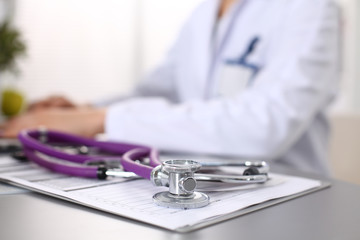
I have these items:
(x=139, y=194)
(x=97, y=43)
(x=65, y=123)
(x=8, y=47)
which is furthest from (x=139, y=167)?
(x=97, y=43)

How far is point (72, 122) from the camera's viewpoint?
83 centimetres

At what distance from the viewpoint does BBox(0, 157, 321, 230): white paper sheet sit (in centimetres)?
31

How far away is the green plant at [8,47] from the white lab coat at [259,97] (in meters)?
0.63

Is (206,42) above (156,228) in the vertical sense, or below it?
above

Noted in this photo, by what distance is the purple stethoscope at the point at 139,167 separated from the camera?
34cm

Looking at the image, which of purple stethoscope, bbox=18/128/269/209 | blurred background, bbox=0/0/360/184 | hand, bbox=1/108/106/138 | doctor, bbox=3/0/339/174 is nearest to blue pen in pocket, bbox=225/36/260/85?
doctor, bbox=3/0/339/174

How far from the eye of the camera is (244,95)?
3.01ft

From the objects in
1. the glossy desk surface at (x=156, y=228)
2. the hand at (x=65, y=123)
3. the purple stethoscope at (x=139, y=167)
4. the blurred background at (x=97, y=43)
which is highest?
the blurred background at (x=97, y=43)

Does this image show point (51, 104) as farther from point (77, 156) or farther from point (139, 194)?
point (139, 194)

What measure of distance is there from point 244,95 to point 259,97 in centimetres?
4

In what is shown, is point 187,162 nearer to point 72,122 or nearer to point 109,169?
point 109,169

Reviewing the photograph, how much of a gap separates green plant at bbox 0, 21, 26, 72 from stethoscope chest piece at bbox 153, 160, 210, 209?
1.36m

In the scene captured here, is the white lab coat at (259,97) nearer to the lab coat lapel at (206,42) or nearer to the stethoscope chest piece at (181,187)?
the lab coat lapel at (206,42)

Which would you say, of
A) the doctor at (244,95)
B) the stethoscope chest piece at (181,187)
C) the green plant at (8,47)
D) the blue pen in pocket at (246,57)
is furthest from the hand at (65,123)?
the green plant at (8,47)
